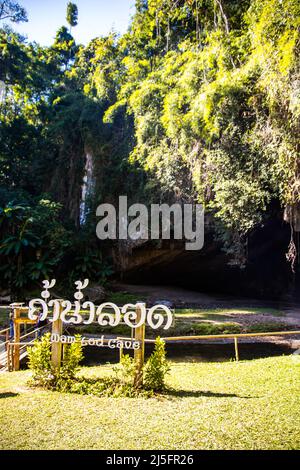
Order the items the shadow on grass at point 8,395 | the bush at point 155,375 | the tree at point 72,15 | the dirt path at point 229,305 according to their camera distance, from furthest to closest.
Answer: the tree at point 72,15, the dirt path at point 229,305, the bush at point 155,375, the shadow on grass at point 8,395

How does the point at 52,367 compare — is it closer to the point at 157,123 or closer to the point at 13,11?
the point at 157,123

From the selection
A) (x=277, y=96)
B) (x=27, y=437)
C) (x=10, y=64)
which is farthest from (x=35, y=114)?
(x=27, y=437)

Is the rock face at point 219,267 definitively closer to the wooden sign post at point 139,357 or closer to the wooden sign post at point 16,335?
the wooden sign post at point 16,335

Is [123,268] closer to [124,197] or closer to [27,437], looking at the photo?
[124,197]

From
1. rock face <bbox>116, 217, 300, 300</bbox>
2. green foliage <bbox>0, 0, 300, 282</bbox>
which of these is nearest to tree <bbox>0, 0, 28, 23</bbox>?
green foliage <bbox>0, 0, 300, 282</bbox>

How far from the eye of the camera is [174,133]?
46.4ft

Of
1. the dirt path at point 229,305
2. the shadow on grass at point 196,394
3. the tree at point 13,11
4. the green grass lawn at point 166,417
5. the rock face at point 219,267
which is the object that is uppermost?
the tree at point 13,11

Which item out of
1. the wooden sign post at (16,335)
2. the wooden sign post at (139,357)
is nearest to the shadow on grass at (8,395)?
the wooden sign post at (16,335)

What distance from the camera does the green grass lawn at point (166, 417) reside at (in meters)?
4.06

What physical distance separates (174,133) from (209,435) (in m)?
11.8

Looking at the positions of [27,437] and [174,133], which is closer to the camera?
[27,437]

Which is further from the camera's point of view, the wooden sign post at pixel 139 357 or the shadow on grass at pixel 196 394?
the wooden sign post at pixel 139 357

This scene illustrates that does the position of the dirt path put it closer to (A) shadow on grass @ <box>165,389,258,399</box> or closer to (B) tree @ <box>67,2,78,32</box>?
(A) shadow on grass @ <box>165,389,258,399</box>

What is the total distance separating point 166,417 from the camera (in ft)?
15.6
